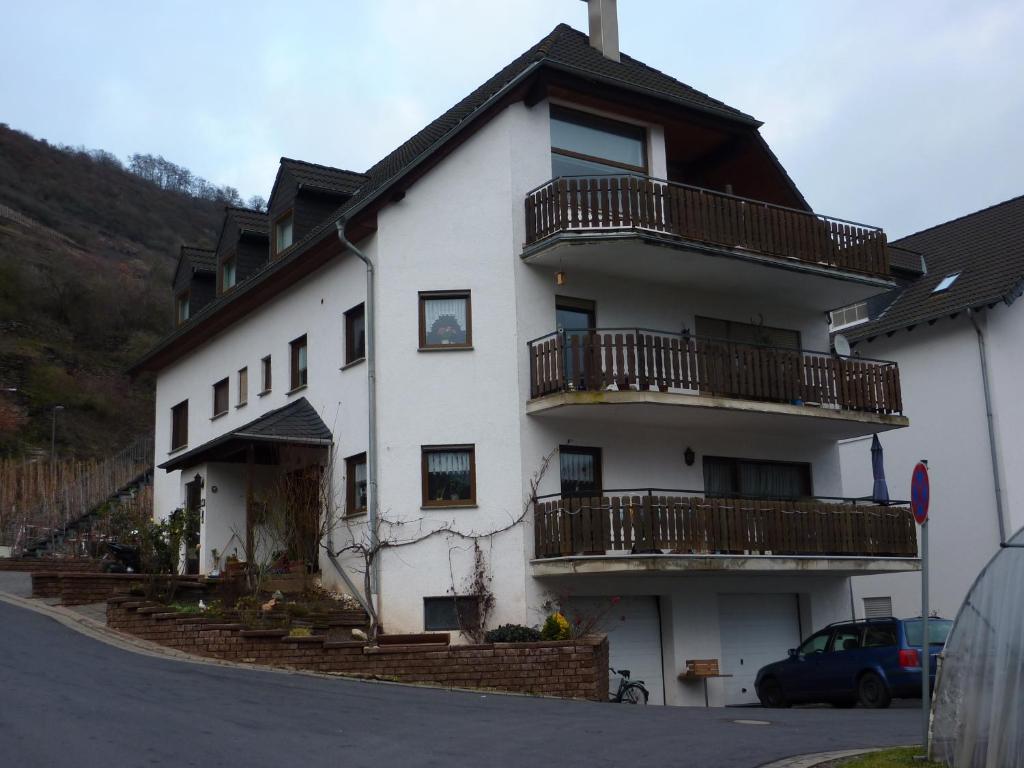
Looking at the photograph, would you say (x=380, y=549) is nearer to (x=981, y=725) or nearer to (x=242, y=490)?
(x=242, y=490)

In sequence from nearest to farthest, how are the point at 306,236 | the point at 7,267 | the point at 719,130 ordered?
the point at 719,130, the point at 306,236, the point at 7,267

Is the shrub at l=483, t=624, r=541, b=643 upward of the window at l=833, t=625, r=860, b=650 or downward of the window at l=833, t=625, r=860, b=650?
upward

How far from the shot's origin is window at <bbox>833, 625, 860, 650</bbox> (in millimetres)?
19734

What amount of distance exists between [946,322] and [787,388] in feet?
24.7

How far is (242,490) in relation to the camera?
83.5ft

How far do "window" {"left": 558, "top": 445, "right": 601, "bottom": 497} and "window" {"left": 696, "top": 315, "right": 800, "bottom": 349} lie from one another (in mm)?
3650

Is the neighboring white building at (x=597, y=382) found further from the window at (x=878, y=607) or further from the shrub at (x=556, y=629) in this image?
the window at (x=878, y=607)

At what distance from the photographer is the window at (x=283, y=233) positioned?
2598 centimetres

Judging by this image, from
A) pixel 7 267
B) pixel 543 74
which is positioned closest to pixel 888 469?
pixel 543 74

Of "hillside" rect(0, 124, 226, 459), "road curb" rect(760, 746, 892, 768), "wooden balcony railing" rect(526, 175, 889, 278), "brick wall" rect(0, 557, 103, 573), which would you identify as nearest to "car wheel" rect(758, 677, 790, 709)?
"wooden balcony railing" rect(526, 175, 889, 278)

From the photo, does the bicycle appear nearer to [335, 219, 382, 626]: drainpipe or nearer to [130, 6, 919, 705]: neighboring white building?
[130, 6, 919, 705]: neighboring white building

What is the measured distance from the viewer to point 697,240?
68.2 ft

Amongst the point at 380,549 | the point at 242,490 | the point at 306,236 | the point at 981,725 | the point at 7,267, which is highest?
the point at 7,267

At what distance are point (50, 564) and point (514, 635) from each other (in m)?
16.2
